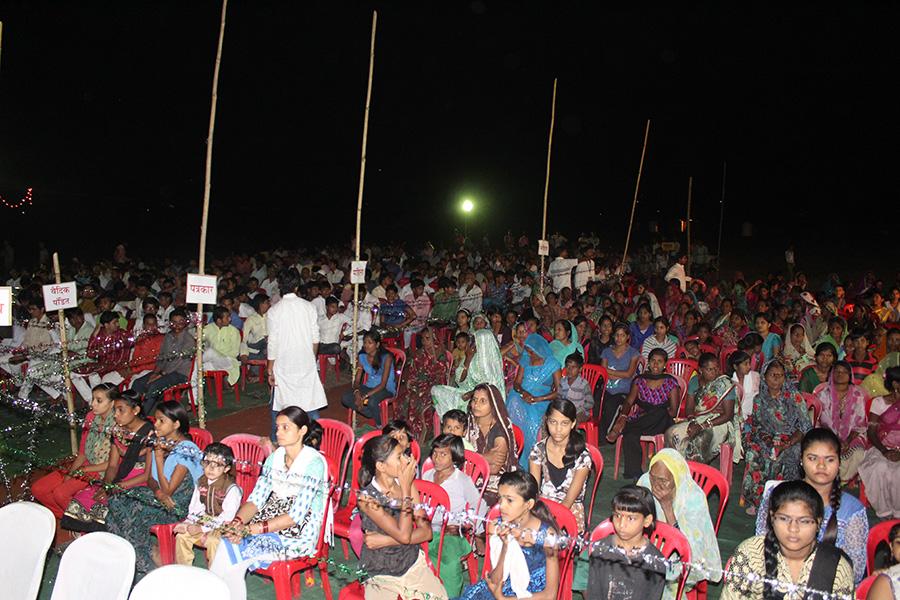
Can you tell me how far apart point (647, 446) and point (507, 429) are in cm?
209

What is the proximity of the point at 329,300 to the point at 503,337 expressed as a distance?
8.04 ft

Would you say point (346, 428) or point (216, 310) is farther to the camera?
point (216, 310)

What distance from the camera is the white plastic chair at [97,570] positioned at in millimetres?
3094

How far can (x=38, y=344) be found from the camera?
27.8 feet

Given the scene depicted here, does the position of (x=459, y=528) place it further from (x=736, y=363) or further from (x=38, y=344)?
(x=38, y=344)

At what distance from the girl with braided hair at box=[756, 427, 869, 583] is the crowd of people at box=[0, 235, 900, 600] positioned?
0.01m

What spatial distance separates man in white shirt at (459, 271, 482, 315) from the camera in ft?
39.0

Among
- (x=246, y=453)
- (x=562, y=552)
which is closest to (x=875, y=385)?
(x=562, y=552)

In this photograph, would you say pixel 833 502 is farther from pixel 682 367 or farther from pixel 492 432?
pixel 682 367

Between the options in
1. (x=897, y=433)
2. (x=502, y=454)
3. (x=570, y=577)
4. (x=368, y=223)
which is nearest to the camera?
(x=570, y=577)

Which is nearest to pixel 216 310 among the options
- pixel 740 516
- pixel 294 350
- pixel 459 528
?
pixel 294 350

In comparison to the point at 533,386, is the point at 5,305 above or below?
above

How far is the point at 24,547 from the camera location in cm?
346

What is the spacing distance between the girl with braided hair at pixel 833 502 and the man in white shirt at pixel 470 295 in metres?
8.00
